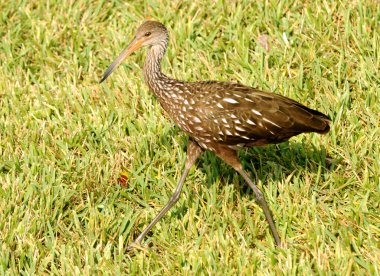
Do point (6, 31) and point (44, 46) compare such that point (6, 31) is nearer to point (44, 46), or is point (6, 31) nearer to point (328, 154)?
point (44, 46)

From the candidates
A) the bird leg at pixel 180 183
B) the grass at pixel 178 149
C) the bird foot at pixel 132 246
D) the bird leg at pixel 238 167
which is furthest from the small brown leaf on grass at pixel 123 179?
the bird leg at pixel 238 167

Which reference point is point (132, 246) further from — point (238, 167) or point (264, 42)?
point (264, 42)

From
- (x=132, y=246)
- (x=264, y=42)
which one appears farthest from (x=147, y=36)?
(x=264, y=42)

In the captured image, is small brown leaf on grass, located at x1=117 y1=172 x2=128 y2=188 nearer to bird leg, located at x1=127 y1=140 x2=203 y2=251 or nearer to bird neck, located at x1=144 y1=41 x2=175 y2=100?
bird leg, located at x1=127 y1=140 x2=203 y2=251

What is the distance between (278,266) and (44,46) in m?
3.56

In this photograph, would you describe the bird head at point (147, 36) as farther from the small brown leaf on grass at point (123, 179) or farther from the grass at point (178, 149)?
the small brown leaf on grass at point (123, 179)

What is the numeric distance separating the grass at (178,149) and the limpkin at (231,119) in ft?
0.88

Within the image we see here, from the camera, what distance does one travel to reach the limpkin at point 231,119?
18.7 feet

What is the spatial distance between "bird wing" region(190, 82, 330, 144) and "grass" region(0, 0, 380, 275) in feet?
1.66

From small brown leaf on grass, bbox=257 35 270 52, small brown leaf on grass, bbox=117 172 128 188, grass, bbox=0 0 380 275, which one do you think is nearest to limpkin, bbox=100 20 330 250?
grass, bbox=0 0 380 275

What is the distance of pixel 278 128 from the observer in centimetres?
572

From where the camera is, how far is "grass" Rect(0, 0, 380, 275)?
18.3 ft

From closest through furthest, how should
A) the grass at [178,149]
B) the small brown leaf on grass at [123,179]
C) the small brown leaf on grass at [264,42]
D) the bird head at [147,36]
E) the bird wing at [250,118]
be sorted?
the grass at [178,149] < the bird wing at [250,118] < the bird head at [147,36] < the small brown leaf on grass at [123,179] < the small brown leaf on grass at [264,42]

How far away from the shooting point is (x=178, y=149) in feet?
21.3
